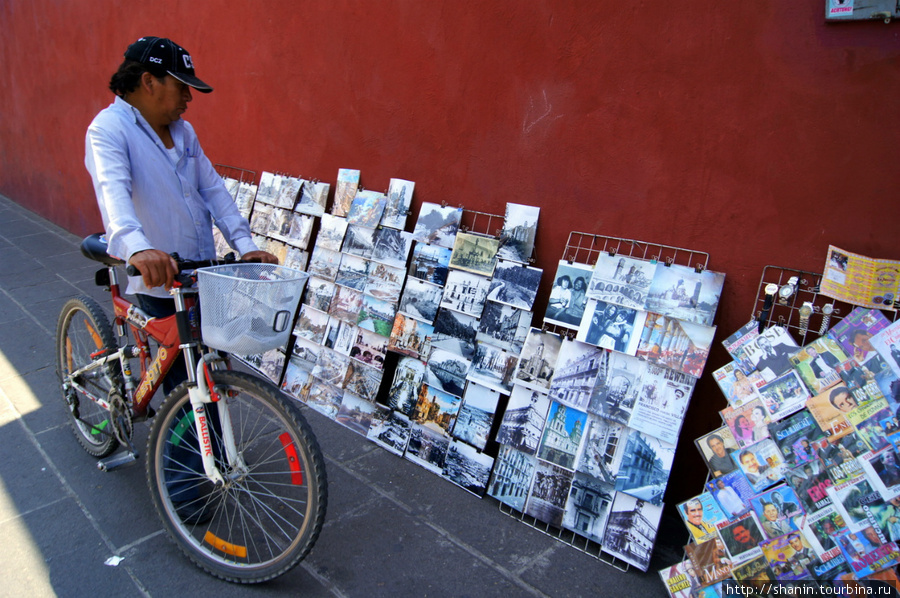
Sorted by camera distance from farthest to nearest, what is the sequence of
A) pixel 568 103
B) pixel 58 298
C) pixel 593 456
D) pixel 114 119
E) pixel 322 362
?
pixel 58 298 → pixel 322 362 → pixel 568 103 → pixel 593 456 → pixel 114 119

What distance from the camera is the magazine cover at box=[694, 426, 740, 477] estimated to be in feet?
7.08

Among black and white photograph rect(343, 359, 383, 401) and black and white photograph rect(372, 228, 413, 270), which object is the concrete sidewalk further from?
black and white photograph rect(372, 228, 413, 270)

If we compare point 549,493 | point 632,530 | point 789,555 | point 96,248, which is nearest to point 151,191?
point 96,248

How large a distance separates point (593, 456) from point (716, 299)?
80cm

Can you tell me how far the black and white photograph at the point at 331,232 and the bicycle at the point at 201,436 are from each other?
1225mm

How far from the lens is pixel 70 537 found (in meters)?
2.30

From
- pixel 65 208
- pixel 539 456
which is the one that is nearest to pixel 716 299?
pixel 539 456

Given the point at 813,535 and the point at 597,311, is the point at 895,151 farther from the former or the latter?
the point at 813,535

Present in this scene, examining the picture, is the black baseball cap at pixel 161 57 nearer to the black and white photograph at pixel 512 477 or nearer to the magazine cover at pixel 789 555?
the black and white photograph at pixel 512 477

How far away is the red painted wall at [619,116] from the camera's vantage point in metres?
2.07

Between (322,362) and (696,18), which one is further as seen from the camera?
(322,362)

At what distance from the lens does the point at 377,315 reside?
325cm

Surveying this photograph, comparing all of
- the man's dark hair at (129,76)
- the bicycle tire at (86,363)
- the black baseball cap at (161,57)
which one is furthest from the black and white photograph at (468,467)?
the man's dark hair at (129,76)

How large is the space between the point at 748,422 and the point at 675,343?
1.27ft
